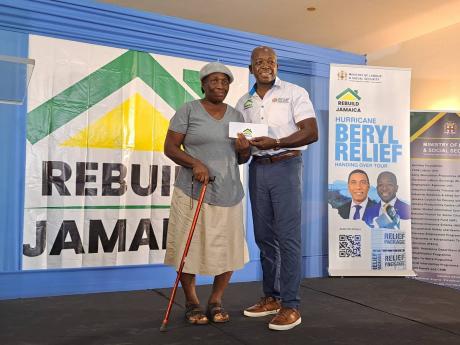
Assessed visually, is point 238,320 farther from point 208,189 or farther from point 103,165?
point 103,165

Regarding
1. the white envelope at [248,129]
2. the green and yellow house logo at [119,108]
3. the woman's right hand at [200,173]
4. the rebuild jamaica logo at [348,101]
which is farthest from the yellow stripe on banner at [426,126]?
the woman's right hand at [200,173]

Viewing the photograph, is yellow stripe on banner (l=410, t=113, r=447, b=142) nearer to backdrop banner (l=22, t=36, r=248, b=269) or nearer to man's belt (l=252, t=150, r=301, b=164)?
backdrop banner (l=22, t=36, r=248, b=269)

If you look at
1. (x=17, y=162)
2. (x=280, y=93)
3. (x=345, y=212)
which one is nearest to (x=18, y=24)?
(x=17, y=162)

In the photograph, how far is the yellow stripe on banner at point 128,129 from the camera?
3072 millimetres

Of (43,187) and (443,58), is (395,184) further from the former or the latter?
(43,187)

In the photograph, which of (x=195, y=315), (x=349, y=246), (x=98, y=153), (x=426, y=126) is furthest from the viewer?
(x=426, y=126)

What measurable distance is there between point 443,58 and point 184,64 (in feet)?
11.7

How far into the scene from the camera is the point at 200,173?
216 centimetres

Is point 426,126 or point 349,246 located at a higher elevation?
point 426,126

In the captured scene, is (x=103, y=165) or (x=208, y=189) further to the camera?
(x=103, y=165)

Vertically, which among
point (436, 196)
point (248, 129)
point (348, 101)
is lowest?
point (436, 196)

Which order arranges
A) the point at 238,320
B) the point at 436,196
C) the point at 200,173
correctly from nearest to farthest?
the point at 200,173
the point at 238,320
the point at 436,196

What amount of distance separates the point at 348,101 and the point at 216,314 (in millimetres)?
2431

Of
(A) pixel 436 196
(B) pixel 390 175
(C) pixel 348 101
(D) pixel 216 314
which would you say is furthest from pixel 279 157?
(A) pixel 436 196
